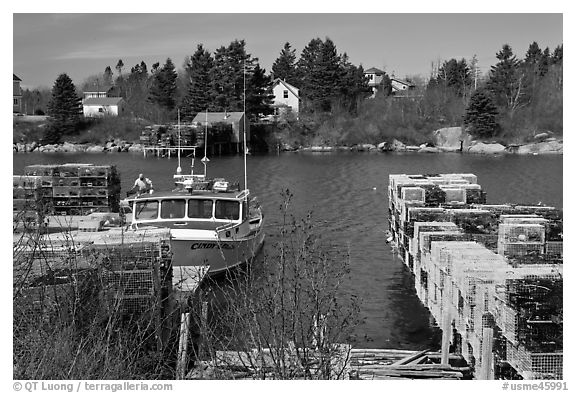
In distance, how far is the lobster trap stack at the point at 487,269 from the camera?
26.0 ft

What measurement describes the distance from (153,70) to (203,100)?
27.6 ft

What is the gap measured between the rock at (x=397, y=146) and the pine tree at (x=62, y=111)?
2332 centimetres

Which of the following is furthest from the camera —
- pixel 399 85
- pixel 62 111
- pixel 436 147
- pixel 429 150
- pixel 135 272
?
pixel 399 85

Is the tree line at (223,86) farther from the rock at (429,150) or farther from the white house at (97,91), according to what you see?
the rock at (429,150)

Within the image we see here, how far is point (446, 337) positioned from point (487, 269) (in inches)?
55.0

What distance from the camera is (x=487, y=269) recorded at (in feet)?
31.0

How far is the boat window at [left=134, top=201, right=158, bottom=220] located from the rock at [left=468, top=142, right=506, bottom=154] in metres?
41.2

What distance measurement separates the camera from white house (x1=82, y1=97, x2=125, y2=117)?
65.8 metres

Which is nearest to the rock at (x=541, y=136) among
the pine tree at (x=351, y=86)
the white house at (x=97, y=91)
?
the pine tree at (x=351, y=86)

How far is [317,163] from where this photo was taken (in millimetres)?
48812

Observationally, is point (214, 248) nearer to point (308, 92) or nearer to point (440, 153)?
point (440, 153)

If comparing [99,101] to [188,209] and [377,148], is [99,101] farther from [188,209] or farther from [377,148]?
[188,209]

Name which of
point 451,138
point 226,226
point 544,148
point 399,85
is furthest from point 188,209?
point 399,85

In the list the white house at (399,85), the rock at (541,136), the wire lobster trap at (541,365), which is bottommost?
the wire lobster trap at (541,365)
